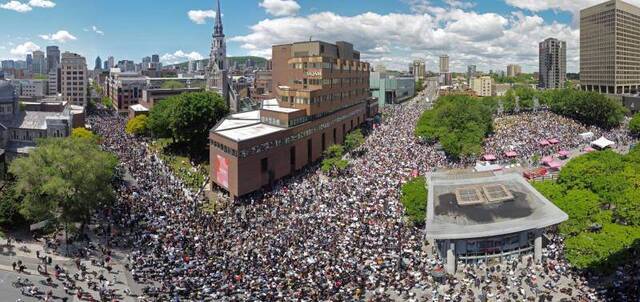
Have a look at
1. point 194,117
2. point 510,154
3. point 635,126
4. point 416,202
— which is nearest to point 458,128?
point 510,154

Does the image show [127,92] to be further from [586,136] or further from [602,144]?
[602,144]

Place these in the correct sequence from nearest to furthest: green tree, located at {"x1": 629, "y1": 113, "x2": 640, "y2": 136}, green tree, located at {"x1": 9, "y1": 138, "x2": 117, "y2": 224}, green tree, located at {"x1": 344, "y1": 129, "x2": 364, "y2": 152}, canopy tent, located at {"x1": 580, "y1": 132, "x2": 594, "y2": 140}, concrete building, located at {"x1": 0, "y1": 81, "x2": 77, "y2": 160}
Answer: green tree, located at {"x1": 9, "y1": 138, "x2": 117, "y2": 224} < concrete building, located at {"x1": 0, "y1": 81, "x2": 77, "y2": 160} < green tree, located at {"x1": 344, "y1": 129, "x2": 364, "y2": 152} < canopy tent, located at {"x1": 580, "y1": 132, "x2": 594, "y2": 140} < green tree, located at {"x1": 629, "y1": 113, "x2": 640, "y2": 136}

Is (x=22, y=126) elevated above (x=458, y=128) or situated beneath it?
elevated above

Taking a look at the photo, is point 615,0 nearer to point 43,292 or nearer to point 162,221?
point 162,221

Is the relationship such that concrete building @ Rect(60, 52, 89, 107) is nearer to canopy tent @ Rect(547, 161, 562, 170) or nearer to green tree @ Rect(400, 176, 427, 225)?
green tree @ Rect(400, 176, 427, 225)

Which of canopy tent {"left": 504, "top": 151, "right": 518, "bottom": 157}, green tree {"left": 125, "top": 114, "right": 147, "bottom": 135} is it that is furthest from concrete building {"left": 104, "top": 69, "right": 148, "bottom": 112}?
canopy tent {"left": 504, "top": 151, "right": 518, "bottom": 157}

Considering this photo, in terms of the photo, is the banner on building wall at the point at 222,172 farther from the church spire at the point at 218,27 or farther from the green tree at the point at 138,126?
the church spire at the point at 218,27
